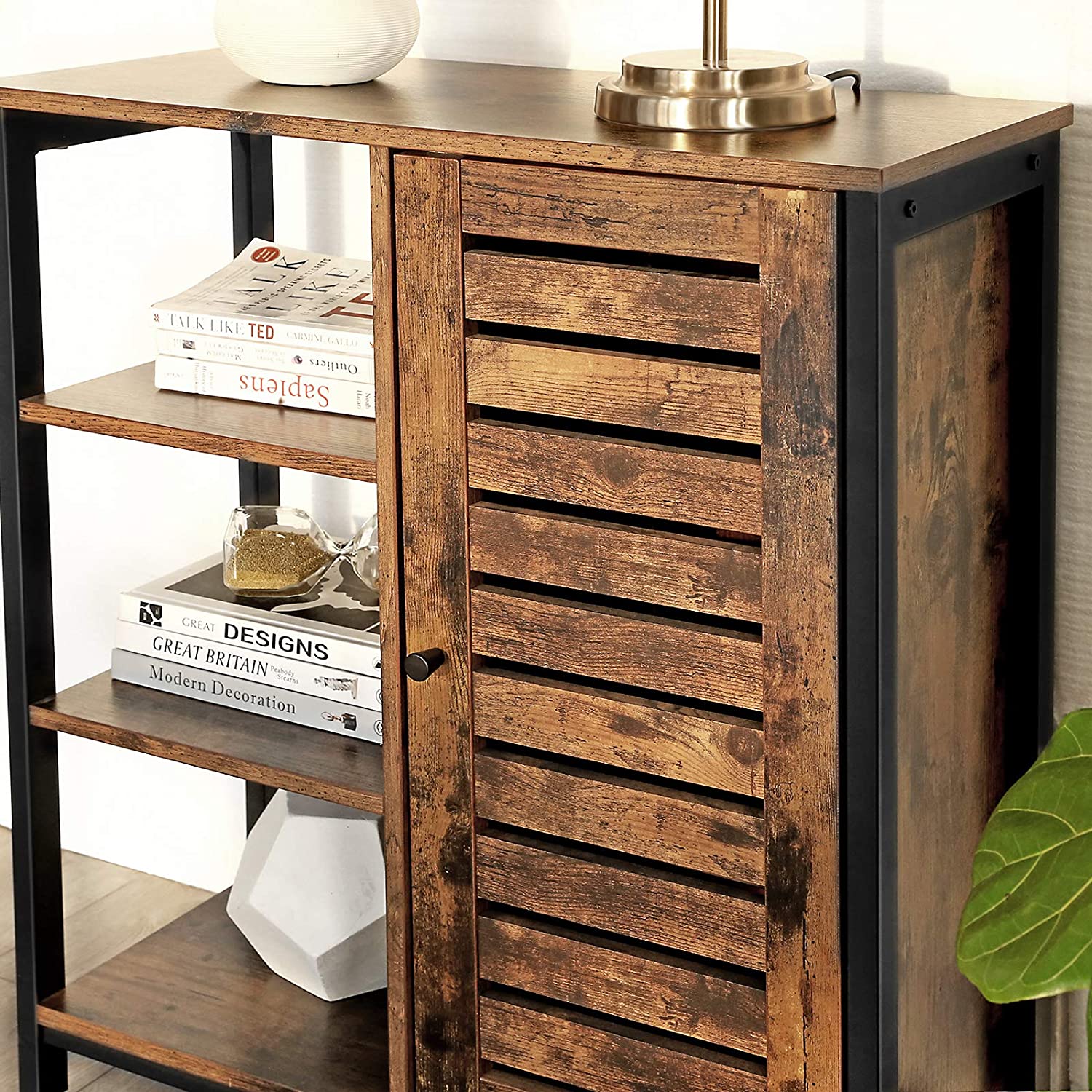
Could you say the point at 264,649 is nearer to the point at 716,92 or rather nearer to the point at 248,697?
the point at 248,697

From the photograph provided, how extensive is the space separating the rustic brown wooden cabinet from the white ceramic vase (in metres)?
0.03

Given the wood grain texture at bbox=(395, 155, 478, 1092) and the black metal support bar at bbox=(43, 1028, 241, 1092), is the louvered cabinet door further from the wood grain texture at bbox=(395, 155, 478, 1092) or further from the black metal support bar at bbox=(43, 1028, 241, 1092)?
the black metal support bar at bbox=(43, 1028, 241, 1092)

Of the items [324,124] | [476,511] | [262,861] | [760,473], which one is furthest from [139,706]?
[760,473]

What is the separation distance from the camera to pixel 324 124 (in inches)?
59.2

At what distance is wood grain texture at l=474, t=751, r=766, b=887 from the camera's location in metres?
1.45

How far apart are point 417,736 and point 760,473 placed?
0.46 m

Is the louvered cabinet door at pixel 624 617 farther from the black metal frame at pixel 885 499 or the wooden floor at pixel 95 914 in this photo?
the wooden floor at pixel 95 914

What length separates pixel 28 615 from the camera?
1.85m

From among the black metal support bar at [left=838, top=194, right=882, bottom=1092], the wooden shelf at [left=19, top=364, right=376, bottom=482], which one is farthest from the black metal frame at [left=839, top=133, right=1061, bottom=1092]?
the wooden shelf at [left=19, top=364, right=376, bottom=482]

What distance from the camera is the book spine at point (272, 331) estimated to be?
172 cm

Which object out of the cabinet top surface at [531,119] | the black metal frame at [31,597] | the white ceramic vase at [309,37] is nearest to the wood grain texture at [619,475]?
the cabinet top surface at [531,119]

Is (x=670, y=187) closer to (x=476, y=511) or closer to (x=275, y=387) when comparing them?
(x=476, y=511)

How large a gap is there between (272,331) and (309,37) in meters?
0.30

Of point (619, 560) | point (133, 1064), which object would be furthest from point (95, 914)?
point (619, 560)
